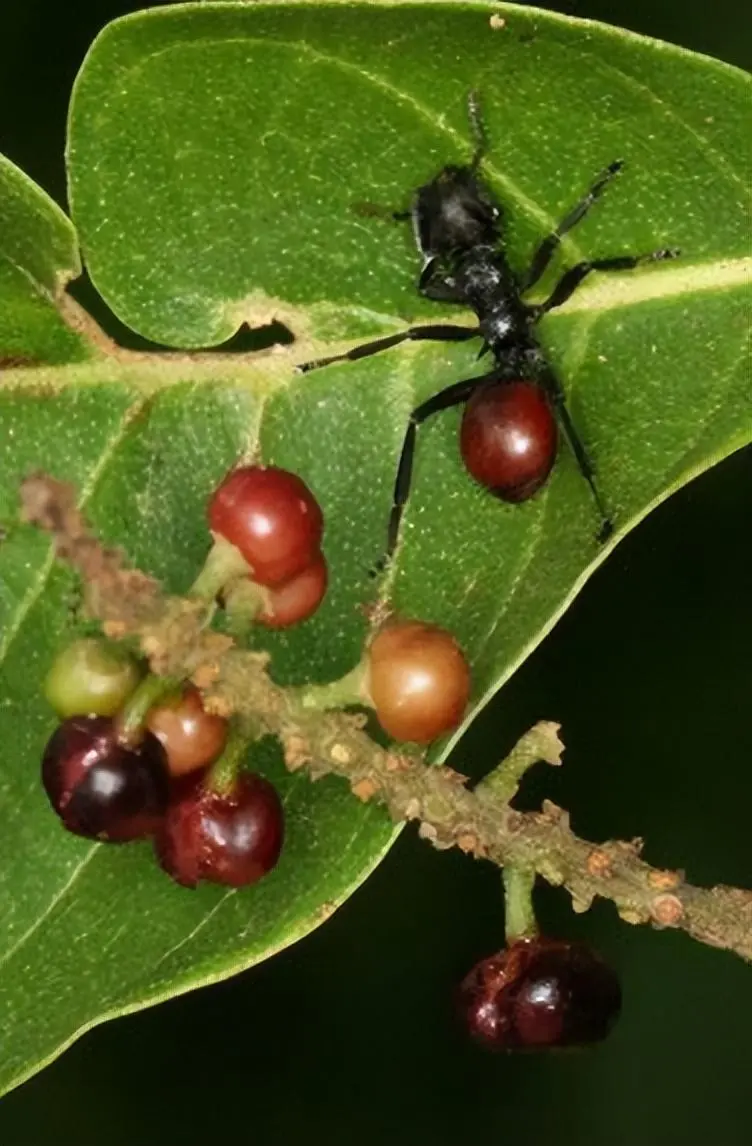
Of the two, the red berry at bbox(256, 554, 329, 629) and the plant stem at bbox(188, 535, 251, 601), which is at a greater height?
the plant stem at bbox(188, 535, 251, 601)

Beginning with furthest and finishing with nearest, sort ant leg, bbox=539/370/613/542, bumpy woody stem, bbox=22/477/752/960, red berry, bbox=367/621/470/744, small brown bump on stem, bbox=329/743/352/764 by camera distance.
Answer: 1. ant leg, bbox=539/370/613/542
2. red berry, bbox=367/621/470/744
3. small brown bump on stem, bbox=329/743/352/764
4. bumpy woody stem, bbox=22/477/752/960

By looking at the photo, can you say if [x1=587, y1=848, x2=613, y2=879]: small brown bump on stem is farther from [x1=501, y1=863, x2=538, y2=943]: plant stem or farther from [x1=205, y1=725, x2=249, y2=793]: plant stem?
[x1=205, y1=725, x2=249, y2=793]: plant stem

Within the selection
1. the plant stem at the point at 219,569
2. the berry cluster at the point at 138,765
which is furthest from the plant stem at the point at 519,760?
the plant stem at the point at 219,569

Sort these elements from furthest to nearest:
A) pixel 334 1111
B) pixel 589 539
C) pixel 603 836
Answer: pixel 334 1111 → pixel 603 836 → pixel 589 539

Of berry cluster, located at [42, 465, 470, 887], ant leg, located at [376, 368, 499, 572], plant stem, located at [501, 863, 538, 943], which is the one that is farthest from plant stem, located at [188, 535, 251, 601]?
plant stem, located at [501, 863, 538, 943]

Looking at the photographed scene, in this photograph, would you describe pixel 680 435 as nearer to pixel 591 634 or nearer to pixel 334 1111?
A: pixel 591 634

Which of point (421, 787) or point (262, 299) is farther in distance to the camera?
point (262, 299)

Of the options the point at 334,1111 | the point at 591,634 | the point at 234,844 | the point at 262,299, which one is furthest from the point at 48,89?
the point at 334,1111
